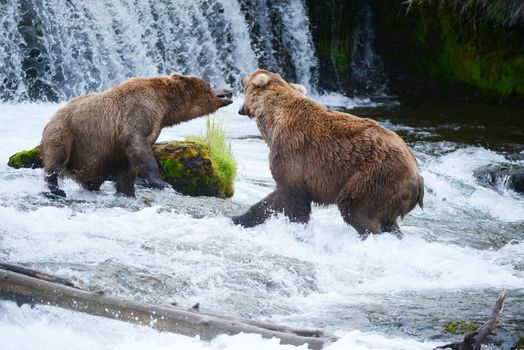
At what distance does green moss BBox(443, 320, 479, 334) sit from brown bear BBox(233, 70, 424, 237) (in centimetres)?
178

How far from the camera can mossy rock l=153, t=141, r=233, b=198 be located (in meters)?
8.70

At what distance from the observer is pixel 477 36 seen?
54.4 ft

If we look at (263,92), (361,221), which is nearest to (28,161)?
(263,92)

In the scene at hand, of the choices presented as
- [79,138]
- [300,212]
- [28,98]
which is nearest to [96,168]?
[79,138]

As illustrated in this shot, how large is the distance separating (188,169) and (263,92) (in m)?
1.29

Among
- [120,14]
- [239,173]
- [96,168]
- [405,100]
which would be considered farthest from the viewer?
[405,100]

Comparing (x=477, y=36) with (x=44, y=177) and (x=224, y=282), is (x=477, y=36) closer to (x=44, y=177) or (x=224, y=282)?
(x=44, y=177)

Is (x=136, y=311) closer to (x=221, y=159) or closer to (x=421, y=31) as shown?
(x=221, y=159)

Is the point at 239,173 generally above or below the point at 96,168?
below

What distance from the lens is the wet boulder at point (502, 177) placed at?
11.0 m

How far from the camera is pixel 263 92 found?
26.2ft

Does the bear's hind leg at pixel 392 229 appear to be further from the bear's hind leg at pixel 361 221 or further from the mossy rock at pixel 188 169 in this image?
the mossy rock at pixel 188 169

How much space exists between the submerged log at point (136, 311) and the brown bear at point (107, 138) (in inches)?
140

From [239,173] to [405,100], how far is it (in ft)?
25.5
